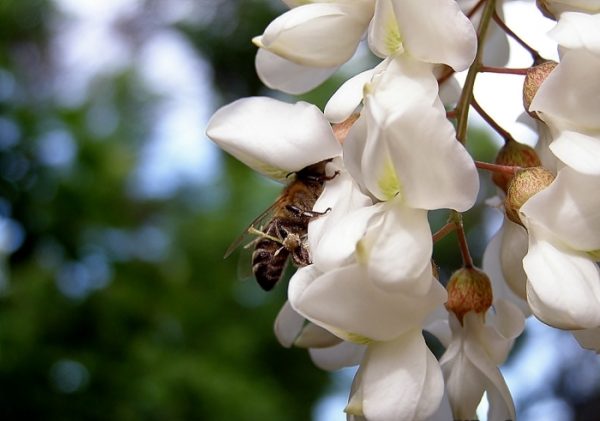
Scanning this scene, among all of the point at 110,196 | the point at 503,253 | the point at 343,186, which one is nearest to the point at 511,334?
the point at 503,253

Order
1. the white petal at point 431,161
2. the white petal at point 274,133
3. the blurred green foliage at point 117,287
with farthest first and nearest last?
the blurred green foliage at point 117,287 → the white petal at point 274,133 → the white petal at point 431,161

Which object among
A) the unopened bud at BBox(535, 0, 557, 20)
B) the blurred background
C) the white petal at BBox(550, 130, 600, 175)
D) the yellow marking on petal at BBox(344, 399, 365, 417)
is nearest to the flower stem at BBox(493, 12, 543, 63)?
the unopened bud at BBox(535, 0, 557, 20)

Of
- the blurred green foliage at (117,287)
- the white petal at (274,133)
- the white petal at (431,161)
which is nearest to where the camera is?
the white petal at (431,161)

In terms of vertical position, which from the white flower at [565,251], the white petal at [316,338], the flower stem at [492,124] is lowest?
the white petal at [316,338]

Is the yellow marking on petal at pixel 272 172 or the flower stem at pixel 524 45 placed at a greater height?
the flower stem at pixel 524 45

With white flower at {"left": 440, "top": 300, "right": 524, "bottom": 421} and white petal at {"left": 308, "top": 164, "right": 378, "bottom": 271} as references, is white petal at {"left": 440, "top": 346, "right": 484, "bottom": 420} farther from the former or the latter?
white petal at {"left": 308, "top": 164, "right": 378, "bottom": 271}

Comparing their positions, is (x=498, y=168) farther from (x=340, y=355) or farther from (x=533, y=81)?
(x=340, y=355)

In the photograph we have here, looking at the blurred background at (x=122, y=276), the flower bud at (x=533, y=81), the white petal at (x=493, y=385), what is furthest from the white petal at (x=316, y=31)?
the blurred background at (x=122, y=276)

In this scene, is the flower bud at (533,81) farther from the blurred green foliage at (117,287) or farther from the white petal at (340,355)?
the blurred green foliage at (117,287)
